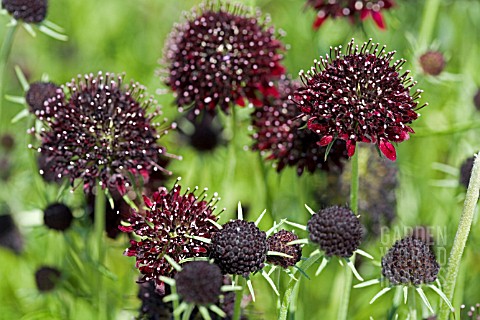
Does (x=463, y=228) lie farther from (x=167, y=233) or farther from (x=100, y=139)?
(x=100, y=139)

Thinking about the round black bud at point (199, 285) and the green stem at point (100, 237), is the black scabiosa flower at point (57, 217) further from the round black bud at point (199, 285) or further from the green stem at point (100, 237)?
the round black bud at point (199, 285)

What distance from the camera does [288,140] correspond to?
226 centimetres

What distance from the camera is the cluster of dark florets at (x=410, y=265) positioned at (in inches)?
62.5

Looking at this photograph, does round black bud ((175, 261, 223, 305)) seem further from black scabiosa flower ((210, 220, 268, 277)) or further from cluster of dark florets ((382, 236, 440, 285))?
cluster of dark florets ((382, 236, 440, 285))

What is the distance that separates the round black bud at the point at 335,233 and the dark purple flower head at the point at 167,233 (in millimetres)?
261

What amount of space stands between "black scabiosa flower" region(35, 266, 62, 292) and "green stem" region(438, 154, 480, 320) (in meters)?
1.31

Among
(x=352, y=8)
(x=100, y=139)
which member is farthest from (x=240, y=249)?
(x=352, y=8)

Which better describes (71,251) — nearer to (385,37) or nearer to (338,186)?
(338,186)

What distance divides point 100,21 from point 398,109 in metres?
3.14

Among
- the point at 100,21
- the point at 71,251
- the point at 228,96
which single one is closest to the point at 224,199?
the point at 228,96

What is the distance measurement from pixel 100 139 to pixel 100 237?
0.29 m

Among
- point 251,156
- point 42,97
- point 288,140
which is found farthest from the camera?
point 251,156

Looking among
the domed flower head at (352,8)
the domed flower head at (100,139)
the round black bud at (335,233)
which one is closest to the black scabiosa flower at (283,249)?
the round black bud at (335,233)

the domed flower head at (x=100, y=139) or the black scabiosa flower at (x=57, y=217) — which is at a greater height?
the domed flower head at (x=100, y=139)
